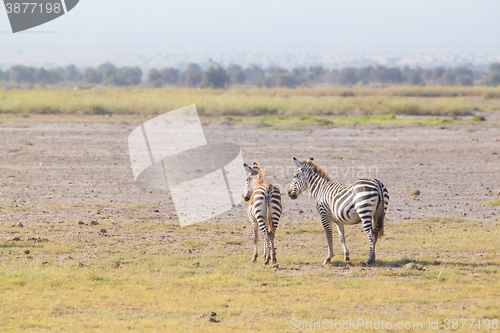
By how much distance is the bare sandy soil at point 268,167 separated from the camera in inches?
489

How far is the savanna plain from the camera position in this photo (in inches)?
247

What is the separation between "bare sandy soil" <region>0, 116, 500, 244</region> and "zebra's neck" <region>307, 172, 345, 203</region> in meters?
2.99

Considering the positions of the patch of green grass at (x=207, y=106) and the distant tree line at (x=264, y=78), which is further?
the distant tree line at (x=264, y=78)

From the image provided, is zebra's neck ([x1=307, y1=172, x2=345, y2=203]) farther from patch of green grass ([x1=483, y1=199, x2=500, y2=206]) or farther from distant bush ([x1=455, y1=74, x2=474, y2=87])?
distant bush ([x1=455, y1=74, x2=474, y2=87])

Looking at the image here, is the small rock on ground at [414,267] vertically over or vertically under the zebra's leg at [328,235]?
under

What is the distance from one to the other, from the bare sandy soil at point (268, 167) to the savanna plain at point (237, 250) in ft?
0.22

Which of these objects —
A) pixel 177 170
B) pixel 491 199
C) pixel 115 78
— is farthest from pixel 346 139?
pixel 115 78

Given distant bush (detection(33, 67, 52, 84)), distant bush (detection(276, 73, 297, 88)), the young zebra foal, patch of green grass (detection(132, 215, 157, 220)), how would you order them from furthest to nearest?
1. distant bush (detection(33, 67, 52, 84))
2. distant bush (detection(276, 73, 297, 88))
3. patch of green grass (detection(132, 215, 157, 220))
4. the young zebra foal

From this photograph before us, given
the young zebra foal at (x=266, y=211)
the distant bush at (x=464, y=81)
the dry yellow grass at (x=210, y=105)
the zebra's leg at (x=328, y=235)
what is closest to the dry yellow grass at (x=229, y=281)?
the zebra's leg at (x=328, y=235)

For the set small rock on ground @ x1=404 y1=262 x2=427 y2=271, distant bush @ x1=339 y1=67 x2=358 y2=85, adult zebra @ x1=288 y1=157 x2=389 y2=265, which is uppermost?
adult zebra @ x1=288 y1=157 x2=389 y2=265

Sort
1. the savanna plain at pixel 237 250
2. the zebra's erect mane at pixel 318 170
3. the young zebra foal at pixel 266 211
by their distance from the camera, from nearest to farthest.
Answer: the savanna plain at pixel 237 250 < the young zebra foal at pixel 266 211 < the zebra's erect mane at pixel 318 170

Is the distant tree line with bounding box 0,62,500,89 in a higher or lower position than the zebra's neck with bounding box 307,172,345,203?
lower

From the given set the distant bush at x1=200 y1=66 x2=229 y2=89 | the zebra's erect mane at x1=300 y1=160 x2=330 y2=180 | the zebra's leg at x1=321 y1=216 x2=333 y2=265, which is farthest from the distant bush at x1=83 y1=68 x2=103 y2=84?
the zebra's leg at x1=321 y1=216 x2=333 y2=265

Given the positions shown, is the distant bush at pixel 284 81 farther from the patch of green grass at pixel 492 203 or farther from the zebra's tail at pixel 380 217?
the zebra's tail at pixel 380 217
